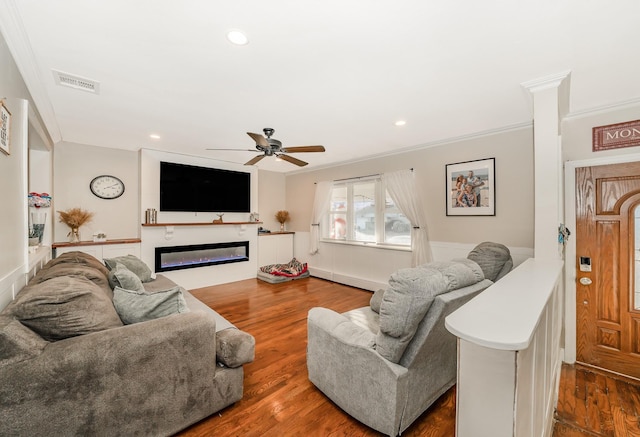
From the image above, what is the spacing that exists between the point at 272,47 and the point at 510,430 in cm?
218

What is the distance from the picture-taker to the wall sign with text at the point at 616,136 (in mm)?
2359

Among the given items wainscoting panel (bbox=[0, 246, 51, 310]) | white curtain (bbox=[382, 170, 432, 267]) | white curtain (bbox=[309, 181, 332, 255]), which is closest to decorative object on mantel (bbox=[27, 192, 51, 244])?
wainscoting panel (bbox=[0, 246, 51, 310])

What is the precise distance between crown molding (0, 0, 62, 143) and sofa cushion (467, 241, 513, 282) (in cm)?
367

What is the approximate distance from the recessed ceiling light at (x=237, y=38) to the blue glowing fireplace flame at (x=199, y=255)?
3.91 m

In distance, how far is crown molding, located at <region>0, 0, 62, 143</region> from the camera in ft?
4.78

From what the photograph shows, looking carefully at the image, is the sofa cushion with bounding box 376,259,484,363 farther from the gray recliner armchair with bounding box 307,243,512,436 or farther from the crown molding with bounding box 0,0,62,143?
the crown molding with bounding box 0,0,62,143

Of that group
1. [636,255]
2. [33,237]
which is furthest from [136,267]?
[636,255]

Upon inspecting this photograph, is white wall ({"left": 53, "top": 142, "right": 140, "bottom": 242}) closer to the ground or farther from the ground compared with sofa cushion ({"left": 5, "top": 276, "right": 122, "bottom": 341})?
farther from the ground

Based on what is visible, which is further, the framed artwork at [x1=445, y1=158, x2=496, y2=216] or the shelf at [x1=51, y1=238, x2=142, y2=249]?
the shelf at [x1=51, y1=238, x2=142, y2=249]

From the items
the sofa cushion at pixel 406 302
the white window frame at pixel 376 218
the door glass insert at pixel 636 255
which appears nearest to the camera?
the sofa cushion at pixel 406 302

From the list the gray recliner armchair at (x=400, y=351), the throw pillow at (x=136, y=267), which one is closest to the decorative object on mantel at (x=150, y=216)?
the throw pillow at (x=136, y=267)

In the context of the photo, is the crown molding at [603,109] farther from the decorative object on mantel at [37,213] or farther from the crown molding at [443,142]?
the decorative object on mantel at [37,213]

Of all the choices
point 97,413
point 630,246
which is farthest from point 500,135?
point 97,413

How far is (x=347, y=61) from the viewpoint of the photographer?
6.19 ft
